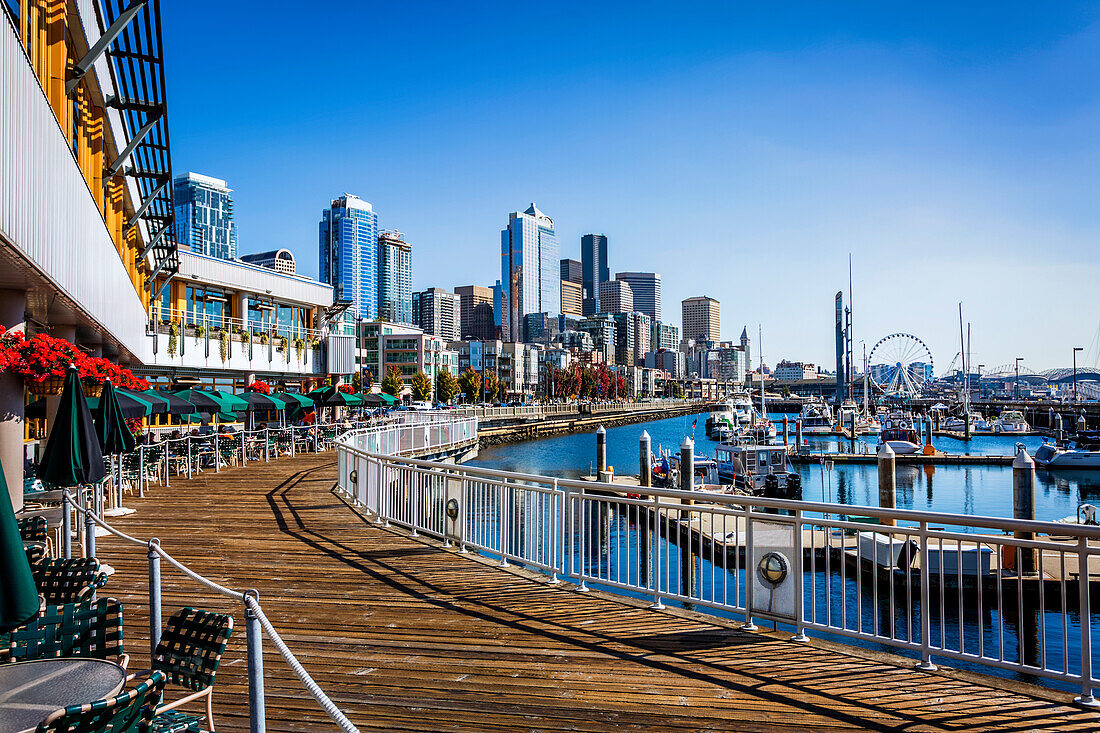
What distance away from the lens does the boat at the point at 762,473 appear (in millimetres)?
37094

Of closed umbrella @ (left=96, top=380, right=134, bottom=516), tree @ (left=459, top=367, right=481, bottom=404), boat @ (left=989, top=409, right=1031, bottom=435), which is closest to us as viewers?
closed umbrella @ (left=96, top=380, right=134, bottom=516)

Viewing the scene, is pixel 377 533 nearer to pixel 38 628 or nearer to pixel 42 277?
pixel 42 277

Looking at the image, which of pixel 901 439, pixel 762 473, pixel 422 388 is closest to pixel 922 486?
pixel 762 473

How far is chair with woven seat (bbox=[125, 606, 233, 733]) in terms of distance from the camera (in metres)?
4.27

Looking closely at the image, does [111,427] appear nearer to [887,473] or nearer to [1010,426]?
[887,473]

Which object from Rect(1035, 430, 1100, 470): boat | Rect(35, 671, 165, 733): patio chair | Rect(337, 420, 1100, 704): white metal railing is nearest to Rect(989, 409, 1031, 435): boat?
Rect(1035, 430, 1100, 470): boat

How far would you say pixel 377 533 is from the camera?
12523mm

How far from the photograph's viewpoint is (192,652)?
4469 mm

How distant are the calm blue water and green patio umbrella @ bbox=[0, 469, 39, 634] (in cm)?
4030

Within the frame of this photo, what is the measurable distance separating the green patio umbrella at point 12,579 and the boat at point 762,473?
3426cm

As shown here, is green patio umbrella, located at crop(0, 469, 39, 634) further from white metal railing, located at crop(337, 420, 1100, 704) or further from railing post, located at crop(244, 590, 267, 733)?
white metal railing, located at crop(337, 420, 1100, 704)

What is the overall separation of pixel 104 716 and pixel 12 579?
2.33 ft

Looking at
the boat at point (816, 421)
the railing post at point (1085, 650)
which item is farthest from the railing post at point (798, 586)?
the boat at point (816, 421)

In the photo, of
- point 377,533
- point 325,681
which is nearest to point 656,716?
point 325,681
